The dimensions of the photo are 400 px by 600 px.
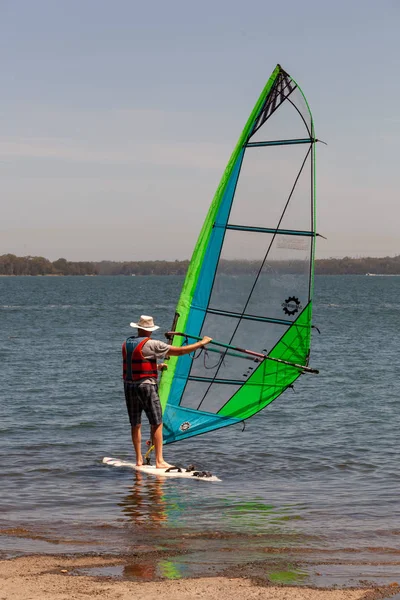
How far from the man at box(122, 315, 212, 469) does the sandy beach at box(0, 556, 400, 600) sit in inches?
126

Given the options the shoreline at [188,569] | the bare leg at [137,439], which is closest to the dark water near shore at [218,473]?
the shoreline at [188,569]

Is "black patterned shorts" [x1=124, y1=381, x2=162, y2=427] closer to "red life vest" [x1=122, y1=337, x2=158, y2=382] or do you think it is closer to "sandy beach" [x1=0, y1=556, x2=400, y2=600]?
"red life vest" [x1=122, y1=337, x2=158, y2=382]

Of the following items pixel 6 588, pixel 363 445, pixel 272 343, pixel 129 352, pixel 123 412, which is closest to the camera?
pixel 6 588

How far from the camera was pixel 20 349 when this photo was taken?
30.6 m

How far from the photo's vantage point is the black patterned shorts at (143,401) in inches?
365

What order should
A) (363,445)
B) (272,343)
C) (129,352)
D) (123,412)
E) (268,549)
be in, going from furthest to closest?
(123,412), (363,445), (272,343), (129,352), (268,549)

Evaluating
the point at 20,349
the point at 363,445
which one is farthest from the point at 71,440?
the point at 20,349

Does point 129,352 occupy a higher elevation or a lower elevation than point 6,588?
higher

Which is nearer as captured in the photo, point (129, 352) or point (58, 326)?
point (129, 352)

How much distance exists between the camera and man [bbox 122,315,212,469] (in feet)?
29.9

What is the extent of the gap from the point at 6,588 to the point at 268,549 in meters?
2.28

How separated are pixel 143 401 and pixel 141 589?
3663mm

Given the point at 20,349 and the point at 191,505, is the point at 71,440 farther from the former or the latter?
the point at 20,349

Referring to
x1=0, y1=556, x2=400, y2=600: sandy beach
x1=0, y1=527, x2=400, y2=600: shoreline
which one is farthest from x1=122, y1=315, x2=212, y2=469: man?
x1=0, y1=556, x2=400, y2=600: sandy beach
